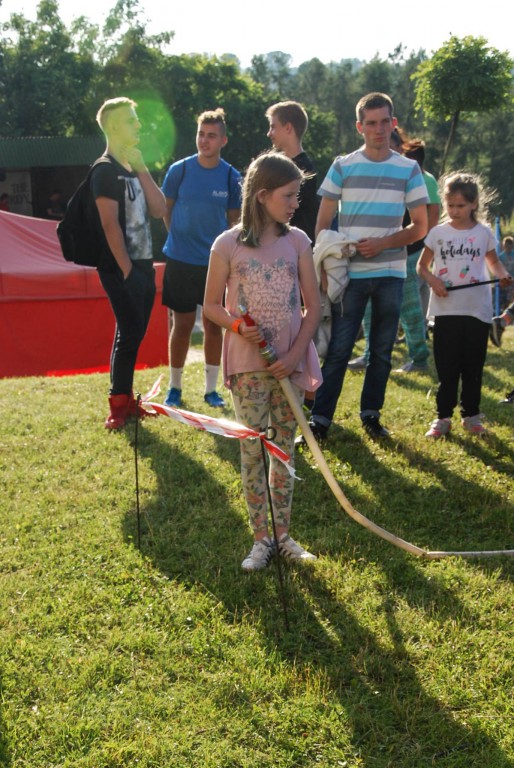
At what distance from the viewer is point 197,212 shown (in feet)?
18.8

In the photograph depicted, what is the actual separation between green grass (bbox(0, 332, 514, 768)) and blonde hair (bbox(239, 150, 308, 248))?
4.78 ft

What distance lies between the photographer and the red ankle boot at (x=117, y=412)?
214 inches

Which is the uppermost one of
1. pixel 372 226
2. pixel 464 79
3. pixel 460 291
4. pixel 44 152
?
pixel 464 79

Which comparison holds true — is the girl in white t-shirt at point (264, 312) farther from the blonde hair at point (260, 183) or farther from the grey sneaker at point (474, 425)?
the grey sneaker at point (474, 425)

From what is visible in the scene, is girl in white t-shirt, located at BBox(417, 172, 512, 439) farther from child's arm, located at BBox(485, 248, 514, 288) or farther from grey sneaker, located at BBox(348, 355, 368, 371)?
grey sneaker, located at BBox(348, 355, 368, 371)

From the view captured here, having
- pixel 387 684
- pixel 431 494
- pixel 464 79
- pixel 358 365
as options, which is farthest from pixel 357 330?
pixel 464 79

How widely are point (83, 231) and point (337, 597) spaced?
3202 millimetres

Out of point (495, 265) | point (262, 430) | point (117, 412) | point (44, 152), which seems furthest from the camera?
point (44, 152)

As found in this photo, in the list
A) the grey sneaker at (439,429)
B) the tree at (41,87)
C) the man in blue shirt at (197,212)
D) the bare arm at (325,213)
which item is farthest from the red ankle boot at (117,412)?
the tree at (41,87)

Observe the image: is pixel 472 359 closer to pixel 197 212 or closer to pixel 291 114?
pixel 291 114

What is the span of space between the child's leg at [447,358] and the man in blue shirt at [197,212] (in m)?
1.73

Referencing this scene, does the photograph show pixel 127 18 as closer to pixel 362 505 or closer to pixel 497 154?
pixel 497 154

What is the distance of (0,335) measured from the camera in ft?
35.4

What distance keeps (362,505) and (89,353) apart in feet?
25.0
